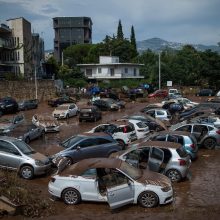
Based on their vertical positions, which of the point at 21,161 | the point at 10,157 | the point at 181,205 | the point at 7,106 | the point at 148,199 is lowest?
the point at 7,106

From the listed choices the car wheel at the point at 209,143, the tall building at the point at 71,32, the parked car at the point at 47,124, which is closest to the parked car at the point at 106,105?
the parked car at the point at 47,124

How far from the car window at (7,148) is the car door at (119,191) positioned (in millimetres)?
6114

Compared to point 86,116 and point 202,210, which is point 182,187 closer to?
point 202,210

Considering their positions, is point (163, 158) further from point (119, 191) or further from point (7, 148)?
point (7, 148)

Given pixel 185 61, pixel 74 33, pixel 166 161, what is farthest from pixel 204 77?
pixel 74 33

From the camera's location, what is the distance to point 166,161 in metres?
16.0

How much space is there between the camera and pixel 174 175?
16.0m

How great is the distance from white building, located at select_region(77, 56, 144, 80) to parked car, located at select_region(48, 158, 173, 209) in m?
64.8

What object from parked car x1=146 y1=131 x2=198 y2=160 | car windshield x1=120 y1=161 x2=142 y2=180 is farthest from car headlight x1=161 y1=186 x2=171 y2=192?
parked car x1=146 y1=131 x2=198 y2=160

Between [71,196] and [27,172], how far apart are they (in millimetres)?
4360

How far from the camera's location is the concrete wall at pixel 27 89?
5419 centimetres

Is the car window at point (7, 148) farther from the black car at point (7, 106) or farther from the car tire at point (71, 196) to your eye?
the black car at point (7, 106)

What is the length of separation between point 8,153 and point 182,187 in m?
6.93

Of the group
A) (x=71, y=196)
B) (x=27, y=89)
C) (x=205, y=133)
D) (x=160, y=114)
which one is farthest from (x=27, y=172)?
(x=27, y=89)
